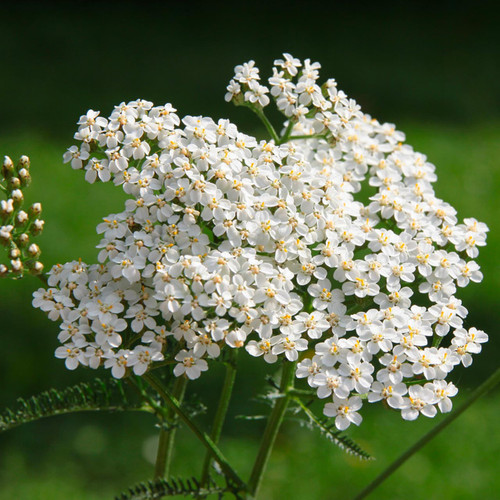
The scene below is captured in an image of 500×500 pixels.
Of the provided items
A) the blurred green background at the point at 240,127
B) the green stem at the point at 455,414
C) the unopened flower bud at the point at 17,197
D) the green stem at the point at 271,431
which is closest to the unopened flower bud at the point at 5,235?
the unopened flower bud at the point at 17,197

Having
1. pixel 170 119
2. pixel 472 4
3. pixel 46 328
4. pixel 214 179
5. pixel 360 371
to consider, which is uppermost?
pixel 472 4

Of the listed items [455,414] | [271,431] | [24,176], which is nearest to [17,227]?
[24,176]

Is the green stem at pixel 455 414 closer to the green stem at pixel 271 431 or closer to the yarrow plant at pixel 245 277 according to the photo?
the yarrow plant at pixel 245 277

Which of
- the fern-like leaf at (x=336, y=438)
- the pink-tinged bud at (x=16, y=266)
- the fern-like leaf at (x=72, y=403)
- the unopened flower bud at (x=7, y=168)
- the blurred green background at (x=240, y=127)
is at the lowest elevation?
the fern-like leaf at (x=72, y=403)

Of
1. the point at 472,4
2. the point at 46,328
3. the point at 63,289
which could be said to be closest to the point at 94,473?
the point at 46,328

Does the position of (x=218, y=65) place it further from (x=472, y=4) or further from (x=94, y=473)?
(x=94, y=473)

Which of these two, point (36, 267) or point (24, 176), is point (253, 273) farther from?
point (24, 176)

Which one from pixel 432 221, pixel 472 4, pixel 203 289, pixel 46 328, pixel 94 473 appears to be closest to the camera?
pixel 203 289

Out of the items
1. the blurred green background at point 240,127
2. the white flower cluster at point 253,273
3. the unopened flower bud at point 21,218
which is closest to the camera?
the white flower cluster at point 253,273
